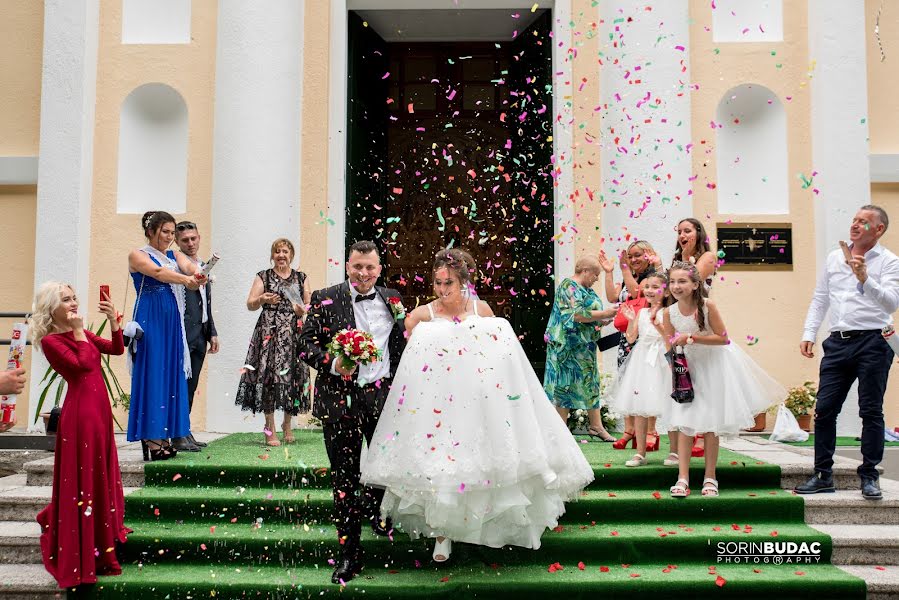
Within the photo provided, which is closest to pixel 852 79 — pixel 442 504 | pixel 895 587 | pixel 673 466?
pixel 673 466

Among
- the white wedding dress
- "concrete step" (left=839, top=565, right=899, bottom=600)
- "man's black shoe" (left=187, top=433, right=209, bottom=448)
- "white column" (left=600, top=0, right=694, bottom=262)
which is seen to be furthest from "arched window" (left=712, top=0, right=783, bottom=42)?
"man's black shoe" (left=187, top=433, right=209, bottom=448)

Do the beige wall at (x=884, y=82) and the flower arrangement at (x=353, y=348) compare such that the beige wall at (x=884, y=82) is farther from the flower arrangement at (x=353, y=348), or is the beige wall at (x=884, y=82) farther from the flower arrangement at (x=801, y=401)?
the flower arrangement at (x=353, y=348)

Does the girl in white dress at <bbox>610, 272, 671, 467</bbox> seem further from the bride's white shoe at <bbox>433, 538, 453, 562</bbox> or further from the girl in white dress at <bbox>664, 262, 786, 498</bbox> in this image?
the bride's white shoe at <bbox>433, 538, 453, 562</bbox>

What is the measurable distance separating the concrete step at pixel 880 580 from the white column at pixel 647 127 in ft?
15.2

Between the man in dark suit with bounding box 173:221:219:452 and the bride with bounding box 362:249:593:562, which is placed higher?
the man in dark suit with bounding box 173:221:219:452

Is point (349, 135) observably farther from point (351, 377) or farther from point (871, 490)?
point (871, 490)

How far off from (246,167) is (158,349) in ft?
11.0

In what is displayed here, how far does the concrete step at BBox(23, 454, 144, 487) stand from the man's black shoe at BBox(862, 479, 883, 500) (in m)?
5.71

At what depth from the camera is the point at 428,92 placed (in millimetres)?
11086

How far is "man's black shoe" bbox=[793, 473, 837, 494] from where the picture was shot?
19.4ft

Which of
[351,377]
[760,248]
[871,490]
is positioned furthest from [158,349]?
[760,248]

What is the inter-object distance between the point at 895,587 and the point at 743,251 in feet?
17.4

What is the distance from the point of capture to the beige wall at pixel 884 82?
31.5 feet

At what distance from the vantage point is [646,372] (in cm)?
652
